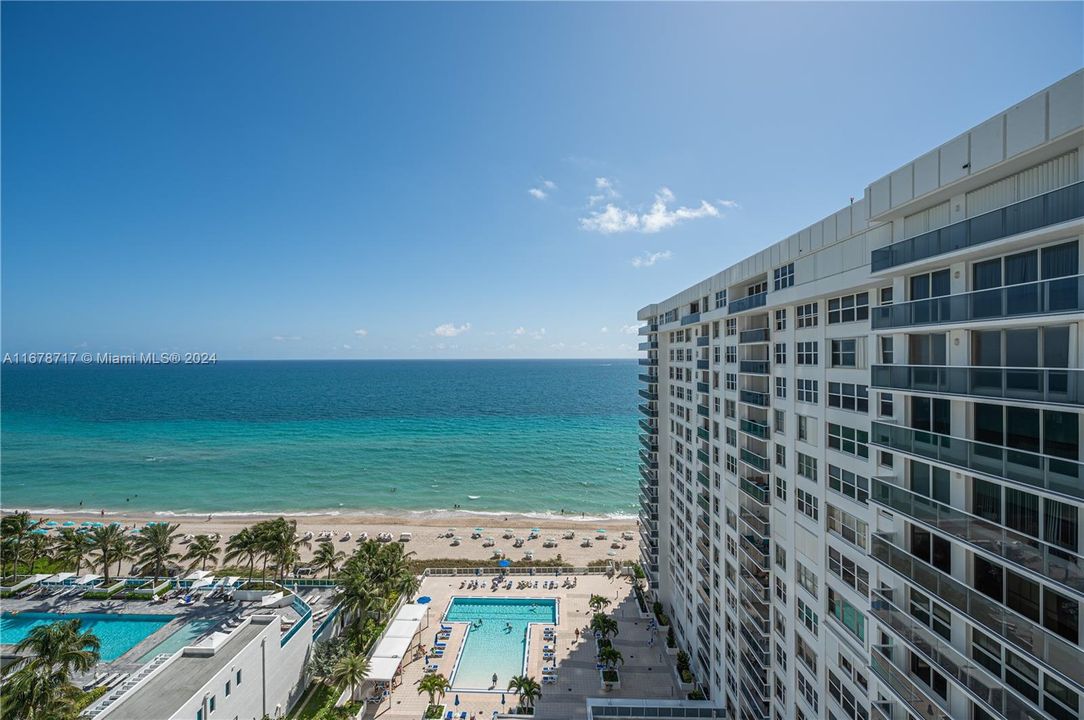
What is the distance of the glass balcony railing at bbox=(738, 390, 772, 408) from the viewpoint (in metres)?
22.8

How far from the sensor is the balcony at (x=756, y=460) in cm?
2259

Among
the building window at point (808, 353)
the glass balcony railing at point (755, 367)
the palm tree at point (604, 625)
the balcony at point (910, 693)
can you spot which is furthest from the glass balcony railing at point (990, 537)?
the palm tree at point (604, 625)

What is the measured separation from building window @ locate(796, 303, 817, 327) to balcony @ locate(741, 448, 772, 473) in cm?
688

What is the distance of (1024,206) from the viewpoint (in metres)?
10.3

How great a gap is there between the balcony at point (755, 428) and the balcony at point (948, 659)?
8.44m

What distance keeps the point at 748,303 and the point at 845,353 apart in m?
6.62

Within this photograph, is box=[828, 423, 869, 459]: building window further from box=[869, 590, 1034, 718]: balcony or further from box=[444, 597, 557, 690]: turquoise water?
box=[444, 597, 557, 690]: turquoise water

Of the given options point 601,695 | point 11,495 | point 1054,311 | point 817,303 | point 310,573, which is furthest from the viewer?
point 11,495

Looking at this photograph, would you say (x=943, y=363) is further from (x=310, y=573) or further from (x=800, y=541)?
(x=310, y=573)

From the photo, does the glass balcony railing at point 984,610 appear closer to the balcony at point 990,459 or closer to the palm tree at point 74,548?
the balcony at point 990,459

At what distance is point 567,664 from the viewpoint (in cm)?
3519

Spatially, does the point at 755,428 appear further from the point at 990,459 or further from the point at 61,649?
the point at 61,649

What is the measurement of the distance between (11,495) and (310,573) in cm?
7458

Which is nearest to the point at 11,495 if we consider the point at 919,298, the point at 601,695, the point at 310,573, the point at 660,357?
the point at 310,573
